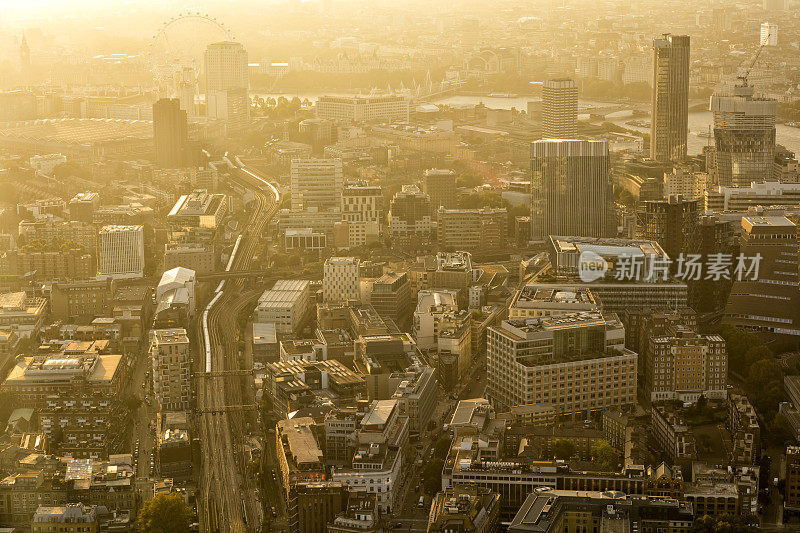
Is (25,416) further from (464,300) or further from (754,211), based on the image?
(754,211)

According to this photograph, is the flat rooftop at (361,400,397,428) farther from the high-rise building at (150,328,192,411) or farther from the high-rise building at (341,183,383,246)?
the high-rise building at (341,183,383,246)

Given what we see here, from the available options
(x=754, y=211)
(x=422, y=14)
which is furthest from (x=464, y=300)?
(x=422, y=14)

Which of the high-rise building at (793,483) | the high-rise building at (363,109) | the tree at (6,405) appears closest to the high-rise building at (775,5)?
the high-rise building at (363,109)

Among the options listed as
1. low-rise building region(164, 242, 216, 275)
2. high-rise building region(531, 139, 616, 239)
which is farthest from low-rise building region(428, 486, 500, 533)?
high-rise building region(531, 139, 616, 239)

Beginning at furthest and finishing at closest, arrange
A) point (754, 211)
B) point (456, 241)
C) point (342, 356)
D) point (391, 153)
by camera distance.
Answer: point (391, 153)
point (456, 241)
point (754, 211)
point (342, 356)

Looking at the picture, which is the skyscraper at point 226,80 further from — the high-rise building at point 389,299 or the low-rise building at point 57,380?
the low-rise building at point 57,380

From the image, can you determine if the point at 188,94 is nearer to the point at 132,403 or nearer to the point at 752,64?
the point at 752,64

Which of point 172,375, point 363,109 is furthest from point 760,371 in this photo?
point 363,109
